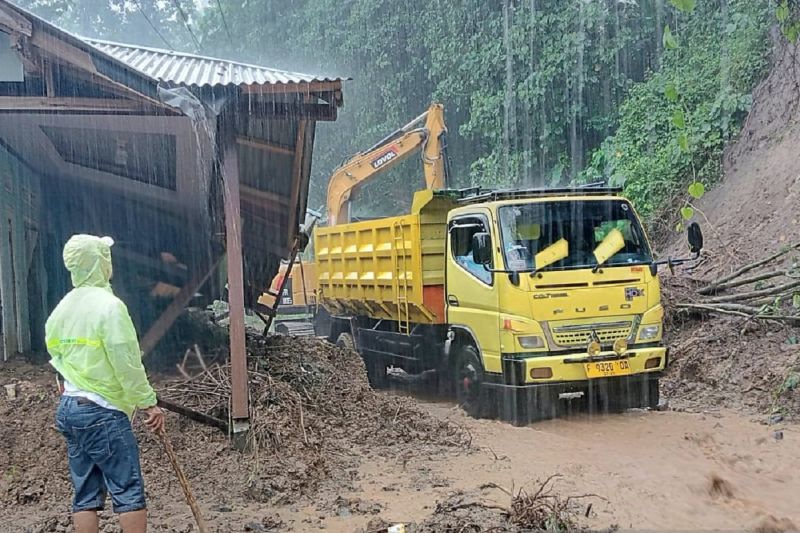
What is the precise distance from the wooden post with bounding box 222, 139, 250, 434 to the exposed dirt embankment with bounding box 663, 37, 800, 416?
437cm

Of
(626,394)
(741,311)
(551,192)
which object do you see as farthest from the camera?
(741,311)

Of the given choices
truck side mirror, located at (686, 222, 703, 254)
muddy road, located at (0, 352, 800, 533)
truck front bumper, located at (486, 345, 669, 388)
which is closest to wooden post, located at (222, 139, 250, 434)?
muddy road, located at (0, 352, 800, 533)

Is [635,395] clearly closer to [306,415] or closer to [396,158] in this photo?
[306,415]

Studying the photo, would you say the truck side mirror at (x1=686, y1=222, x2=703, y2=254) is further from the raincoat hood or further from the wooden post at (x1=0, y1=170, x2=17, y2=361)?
the wooden post at (x1=0, y1=170, x2=17, y2=361)

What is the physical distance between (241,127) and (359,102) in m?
20.2

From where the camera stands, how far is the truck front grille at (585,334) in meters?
7.85

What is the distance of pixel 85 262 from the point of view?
170 inches

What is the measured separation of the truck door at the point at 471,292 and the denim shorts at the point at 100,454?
4507 millimetres

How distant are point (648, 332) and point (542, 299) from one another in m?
1.25

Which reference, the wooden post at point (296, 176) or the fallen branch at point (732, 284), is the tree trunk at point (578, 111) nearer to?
the fallen branch at point (732, 284)

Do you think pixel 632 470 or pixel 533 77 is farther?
pixel 533 77

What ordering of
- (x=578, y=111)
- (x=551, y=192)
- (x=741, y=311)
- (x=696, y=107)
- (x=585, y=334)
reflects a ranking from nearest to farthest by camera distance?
(x=585, y=334)
(x=551, y=192)
(x=741, y=311)
(x=696, y=107)
(x=578, y=111)

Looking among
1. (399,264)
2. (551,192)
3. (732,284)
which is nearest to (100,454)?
(551,192)

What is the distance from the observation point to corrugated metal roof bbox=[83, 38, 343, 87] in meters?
6.12
